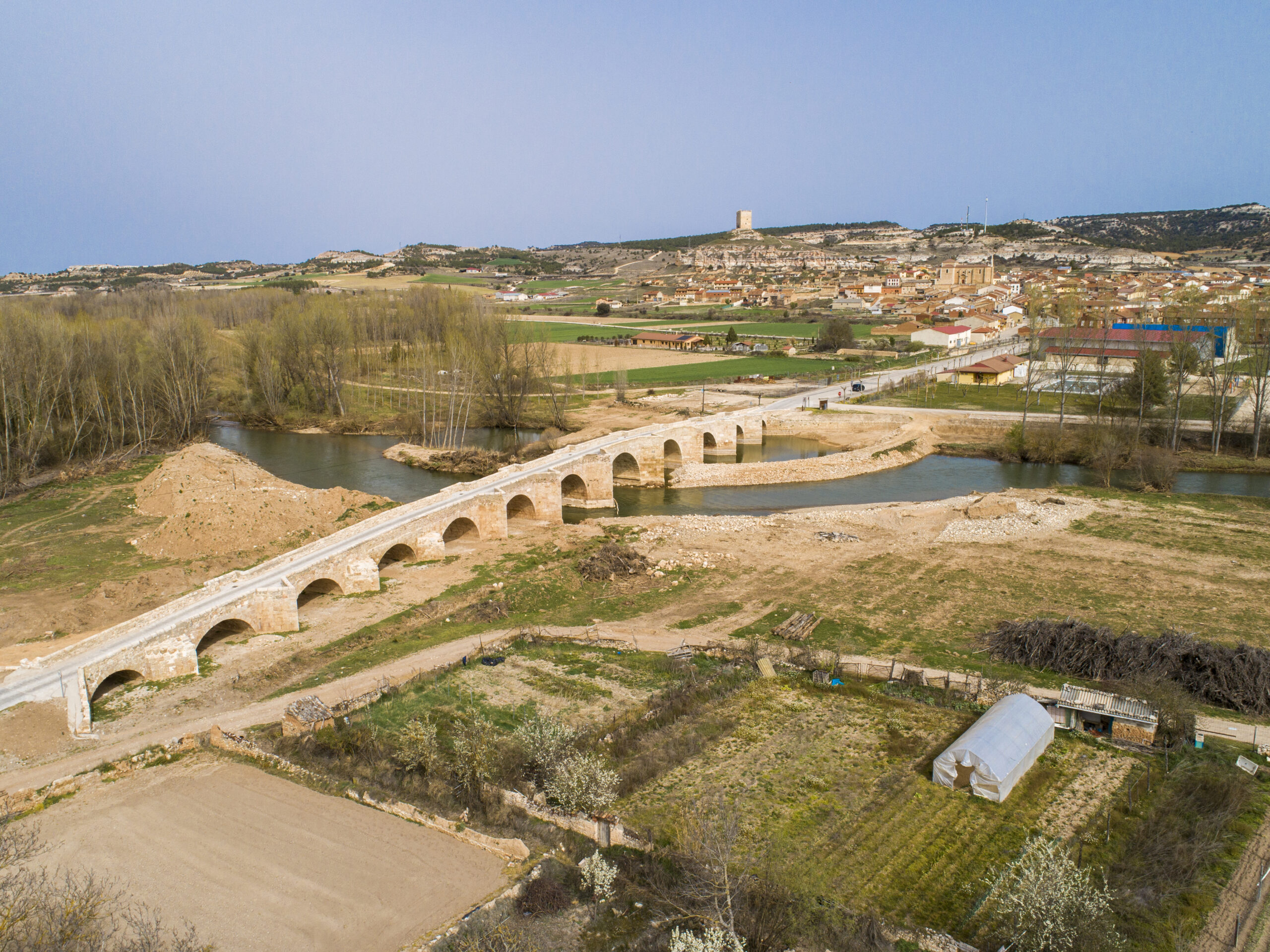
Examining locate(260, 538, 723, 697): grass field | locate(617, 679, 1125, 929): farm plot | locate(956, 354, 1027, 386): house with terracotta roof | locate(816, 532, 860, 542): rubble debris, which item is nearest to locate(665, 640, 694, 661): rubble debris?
locate(617, 679, 1125, 929): farm plot

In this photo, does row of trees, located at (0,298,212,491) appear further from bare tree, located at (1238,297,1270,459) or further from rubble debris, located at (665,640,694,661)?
bare tree, located at (1238,297,1270,459)

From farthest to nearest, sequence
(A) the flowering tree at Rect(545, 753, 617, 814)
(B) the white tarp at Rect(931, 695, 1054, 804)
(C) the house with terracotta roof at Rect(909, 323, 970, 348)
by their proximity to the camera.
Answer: (C) the house with terracotta roof at Rect(909, 323, 970, 348), (B) the white tarp at Rect(931, 695, 1054, 804), (A) the flowering tree at Rect(545, 753, 617, 814)

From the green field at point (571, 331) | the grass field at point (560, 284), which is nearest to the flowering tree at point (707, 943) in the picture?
Result: the green field at point (571, 331)

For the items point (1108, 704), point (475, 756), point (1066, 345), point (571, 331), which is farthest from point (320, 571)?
point (571, 331)

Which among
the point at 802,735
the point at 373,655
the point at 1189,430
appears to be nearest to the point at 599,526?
the point at 373,655

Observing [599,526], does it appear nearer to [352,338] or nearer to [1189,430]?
[1189,430]

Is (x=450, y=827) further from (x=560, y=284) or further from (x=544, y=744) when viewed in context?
(x=560, y=284)
